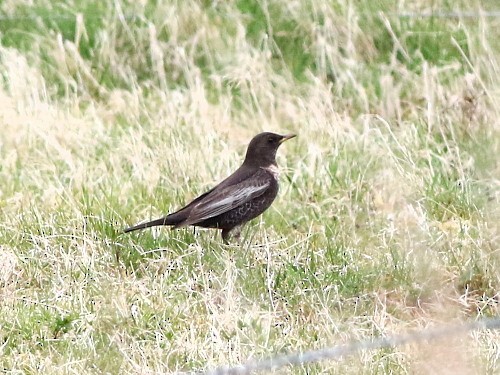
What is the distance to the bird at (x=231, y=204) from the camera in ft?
19.9

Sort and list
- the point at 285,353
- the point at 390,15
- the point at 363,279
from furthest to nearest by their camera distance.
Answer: the point at 390,15 < the point at 363,279 < the point at 285,353

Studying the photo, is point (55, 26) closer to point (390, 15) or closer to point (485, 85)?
point (390, 15)

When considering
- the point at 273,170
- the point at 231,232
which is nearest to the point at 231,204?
the point at 231,232

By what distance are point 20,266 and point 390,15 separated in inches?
147

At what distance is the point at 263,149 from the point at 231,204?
21.3 inches

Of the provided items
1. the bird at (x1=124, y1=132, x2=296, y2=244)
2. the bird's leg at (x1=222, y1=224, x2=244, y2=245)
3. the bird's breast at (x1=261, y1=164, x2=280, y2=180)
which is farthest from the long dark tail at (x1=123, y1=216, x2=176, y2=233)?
the bird's breast at (x1=261, y1=164, x2=280, y2=180)

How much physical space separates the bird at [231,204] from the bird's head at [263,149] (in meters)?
0.10

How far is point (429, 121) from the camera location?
7164 millimetres

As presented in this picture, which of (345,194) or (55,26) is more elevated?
(55,26)

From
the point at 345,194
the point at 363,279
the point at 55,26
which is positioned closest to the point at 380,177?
the point at 345,194

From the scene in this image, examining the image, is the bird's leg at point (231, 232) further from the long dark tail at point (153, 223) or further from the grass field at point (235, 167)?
the long dark tail at point (153, 223)

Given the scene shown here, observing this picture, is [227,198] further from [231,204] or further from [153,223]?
[153,223]

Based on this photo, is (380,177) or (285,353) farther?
(380,177)

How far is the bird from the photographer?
19.9ft
